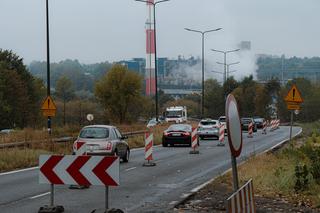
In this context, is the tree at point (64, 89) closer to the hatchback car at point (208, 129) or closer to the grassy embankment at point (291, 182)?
the hatchback car at point (208, 129)

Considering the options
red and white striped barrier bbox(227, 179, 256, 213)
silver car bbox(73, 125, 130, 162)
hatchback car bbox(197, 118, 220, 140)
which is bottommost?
hatchback car bbox(197, 118, 220, 140)

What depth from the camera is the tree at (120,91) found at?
7406 centimetres

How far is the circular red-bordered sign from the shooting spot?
7.47m

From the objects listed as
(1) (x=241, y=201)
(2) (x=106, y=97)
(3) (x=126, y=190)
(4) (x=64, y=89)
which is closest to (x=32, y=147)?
(3) (x=126, y=190)

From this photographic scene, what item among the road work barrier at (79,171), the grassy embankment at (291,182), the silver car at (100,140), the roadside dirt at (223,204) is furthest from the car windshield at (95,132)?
the road work barrier at (79,171)

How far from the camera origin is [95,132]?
23047mm

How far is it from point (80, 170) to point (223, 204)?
3223mm

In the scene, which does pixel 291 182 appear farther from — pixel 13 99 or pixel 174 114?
pixel 13 99

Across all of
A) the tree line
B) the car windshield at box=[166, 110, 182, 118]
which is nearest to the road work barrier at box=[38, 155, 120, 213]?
the tree line

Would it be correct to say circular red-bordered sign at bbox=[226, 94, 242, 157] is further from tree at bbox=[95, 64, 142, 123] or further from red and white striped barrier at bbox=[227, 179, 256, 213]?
tree at bbox=[95, 64, 142, 123]

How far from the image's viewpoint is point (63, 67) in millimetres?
139500

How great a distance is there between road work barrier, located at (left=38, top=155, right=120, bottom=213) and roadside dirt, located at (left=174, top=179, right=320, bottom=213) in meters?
1.79

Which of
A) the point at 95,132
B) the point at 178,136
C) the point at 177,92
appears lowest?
the point at 178,136

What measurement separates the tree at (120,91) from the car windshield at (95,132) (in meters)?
49.8
